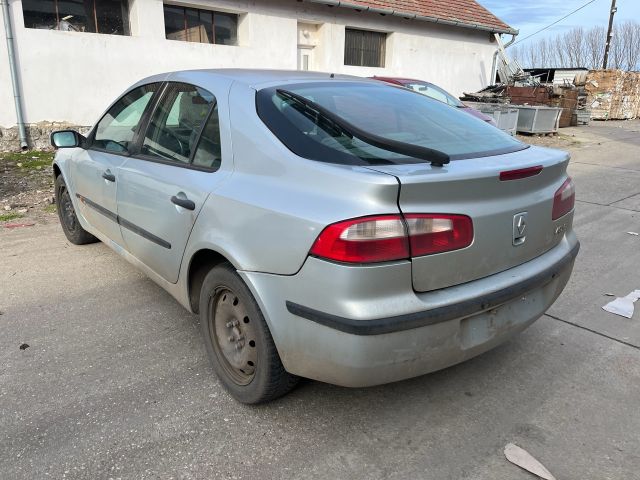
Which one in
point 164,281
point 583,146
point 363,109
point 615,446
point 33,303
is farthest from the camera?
point 583,146

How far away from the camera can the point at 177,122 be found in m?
3.02

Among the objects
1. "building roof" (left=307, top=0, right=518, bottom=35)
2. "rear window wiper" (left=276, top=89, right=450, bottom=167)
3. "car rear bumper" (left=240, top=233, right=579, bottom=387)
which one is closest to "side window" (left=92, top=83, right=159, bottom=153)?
"rear window wiper" (left=276, top=89, right=450, bottom=167)

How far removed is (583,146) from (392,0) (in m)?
6.73

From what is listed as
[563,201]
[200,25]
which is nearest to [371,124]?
[563,201]

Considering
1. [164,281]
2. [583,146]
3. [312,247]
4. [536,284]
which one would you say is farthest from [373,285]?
[583,146]

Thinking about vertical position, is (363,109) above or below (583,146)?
above

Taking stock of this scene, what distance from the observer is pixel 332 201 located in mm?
2008

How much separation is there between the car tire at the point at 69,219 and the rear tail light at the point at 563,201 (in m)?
3.98

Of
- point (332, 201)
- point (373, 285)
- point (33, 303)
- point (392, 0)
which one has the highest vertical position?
point (392, 0)

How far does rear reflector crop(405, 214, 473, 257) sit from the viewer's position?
6.48 ft

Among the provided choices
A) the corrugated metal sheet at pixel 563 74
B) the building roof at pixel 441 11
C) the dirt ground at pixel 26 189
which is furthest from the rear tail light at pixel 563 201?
the corrugated metal sheet at pixel 563 74

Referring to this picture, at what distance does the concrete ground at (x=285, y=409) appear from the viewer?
2.16 m

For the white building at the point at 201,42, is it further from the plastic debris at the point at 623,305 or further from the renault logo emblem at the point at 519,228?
the plastic debris at the point at 623,305

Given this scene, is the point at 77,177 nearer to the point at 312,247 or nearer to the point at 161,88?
the point at 161,88
